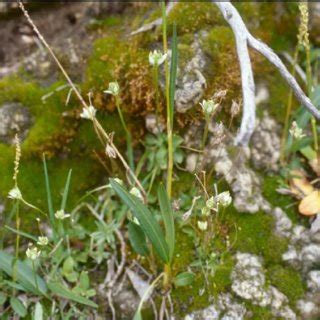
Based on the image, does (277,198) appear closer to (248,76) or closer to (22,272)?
(248,76)

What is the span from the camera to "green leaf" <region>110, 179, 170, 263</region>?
84.4 inches

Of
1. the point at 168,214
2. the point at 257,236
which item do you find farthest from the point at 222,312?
the point at 168,214

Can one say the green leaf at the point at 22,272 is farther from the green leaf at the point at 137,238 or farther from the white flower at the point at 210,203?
the white flower at the point at 210,203

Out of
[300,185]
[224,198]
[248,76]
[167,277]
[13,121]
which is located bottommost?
[167,277]

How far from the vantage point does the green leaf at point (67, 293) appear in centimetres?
236

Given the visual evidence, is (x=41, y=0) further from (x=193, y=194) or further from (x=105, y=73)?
(x=193, y=194)

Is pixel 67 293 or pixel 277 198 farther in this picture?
pixel 277 198

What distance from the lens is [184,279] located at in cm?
239

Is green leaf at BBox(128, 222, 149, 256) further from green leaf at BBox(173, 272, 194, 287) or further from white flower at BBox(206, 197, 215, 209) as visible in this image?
white flower at BBox(206, 197, 215, 209)

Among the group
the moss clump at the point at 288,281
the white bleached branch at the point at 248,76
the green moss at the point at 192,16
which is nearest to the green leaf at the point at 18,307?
the moss clump at the point at 288,281

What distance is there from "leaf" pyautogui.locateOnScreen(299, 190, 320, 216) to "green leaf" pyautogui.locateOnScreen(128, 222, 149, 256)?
85 cm

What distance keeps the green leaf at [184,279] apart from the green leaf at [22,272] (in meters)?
0.63

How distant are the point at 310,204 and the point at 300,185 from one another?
0.49 ft

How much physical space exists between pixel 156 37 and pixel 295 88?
3.25ft
